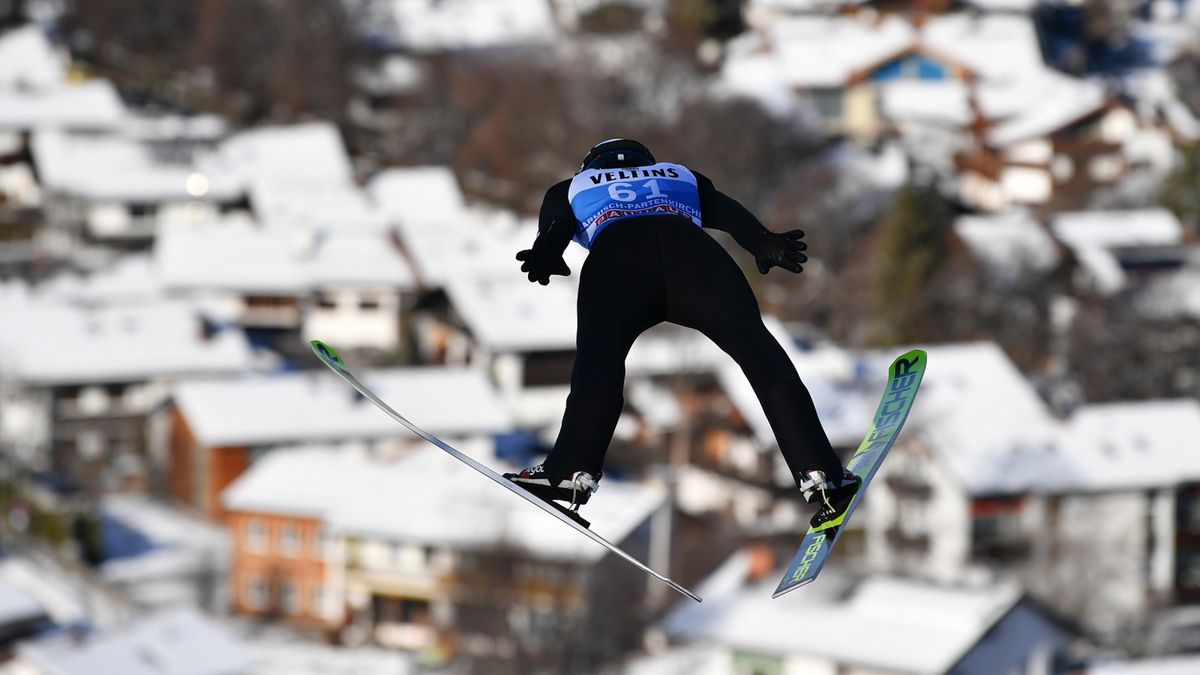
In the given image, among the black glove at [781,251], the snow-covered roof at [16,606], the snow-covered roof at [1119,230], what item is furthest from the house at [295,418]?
the black glove at [781,251]

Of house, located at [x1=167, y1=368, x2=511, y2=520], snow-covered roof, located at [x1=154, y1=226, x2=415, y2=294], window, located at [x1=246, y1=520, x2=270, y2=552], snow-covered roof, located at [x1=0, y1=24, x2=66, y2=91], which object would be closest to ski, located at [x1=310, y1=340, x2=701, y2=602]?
window, located at [x1=246, y1=520, x2=270, y2=552]

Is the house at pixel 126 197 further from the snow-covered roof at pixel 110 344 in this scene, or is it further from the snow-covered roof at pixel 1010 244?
the snow-covered roof at pixel 1010 244

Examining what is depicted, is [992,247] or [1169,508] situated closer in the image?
[1169,508]

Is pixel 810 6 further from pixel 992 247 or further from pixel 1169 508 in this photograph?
pixel 1169 508

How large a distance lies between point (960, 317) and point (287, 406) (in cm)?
1352

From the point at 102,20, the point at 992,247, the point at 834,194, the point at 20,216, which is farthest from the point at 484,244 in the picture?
the point at 102,20

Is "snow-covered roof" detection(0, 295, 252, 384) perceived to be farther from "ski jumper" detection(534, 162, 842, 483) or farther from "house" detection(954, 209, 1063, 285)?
"ski jumper" detection(534, 162, 842, 483)

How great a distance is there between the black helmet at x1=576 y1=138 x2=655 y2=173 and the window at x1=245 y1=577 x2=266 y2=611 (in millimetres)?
23402

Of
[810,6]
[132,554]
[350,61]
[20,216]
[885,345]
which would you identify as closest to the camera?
[132,554]

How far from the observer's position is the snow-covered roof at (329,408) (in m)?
30.8

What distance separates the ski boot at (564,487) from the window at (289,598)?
23.3 meters

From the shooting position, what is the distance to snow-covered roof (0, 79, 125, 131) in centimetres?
4909

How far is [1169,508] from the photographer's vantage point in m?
29.2

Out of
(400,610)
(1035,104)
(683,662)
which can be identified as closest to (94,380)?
(400,610)
